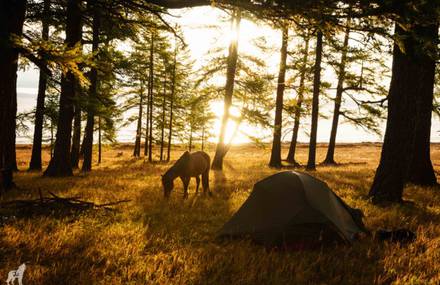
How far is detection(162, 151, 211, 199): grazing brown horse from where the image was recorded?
10.4m

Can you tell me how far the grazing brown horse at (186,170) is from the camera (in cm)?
1043

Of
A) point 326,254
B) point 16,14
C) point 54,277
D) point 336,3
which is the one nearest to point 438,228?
point 326,254

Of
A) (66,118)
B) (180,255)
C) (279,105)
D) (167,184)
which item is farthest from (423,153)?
(66,118)

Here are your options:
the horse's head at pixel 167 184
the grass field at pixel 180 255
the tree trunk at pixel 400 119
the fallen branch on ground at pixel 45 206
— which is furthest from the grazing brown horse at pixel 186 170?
the tree trunk at pixel 400 119

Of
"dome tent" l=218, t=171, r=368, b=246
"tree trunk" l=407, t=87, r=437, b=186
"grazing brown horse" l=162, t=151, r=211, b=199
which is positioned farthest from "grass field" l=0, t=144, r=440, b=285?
"tree trunk" l=407, t=87, r=437, b=186

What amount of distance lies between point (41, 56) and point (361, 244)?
263 inches

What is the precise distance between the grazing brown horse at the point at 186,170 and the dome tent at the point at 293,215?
13.2ft

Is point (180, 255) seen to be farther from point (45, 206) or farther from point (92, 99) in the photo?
point (92, 99)

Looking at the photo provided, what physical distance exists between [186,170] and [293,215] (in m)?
5.48

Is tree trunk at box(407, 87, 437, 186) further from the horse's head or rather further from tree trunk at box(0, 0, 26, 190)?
tree trunk at box(0, 0, 26, 190)

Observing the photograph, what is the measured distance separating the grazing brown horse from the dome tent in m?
4.01

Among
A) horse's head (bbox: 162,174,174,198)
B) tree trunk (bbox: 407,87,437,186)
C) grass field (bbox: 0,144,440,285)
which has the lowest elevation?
grass field (bbox: 0,144,440,285)

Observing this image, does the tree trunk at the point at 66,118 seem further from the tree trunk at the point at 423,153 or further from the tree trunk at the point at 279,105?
the tree trunk at the point at 423,153

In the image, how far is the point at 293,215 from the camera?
6.05 m
